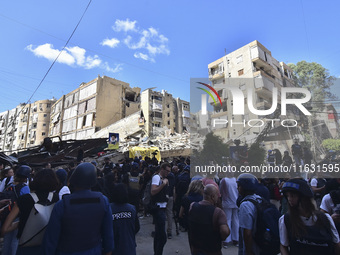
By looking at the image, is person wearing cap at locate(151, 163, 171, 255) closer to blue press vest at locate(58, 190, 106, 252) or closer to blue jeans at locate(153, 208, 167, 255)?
blue jeans at locate(153, 208, 167, 255)

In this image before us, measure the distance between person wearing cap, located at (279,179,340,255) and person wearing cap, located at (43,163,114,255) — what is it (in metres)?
1.73

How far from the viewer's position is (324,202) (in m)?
2.85

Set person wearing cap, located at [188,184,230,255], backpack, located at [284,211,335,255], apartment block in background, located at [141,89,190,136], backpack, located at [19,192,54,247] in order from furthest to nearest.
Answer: apartment block in background, located at [141,89,190,136] → person wearing cap, located at [188,184,230,255] → backpack, located at [19,192,54,247] → backpack, located at [284,211,335,255]

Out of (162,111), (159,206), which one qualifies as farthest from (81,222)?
(162,111)

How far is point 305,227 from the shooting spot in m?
1.75

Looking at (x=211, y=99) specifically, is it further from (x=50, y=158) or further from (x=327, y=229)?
(x=50, y=158)

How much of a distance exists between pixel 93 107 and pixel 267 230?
37.1 m

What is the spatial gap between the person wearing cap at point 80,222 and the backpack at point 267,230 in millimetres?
1634

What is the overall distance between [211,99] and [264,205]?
462 cm

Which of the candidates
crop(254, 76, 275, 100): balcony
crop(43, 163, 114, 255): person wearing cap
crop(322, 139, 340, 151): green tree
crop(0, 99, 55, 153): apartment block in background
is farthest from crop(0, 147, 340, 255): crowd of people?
crop(0, 99, 55, 153): apartment block in background

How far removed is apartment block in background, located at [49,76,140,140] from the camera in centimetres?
3594

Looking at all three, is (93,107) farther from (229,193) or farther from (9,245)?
(9,245)

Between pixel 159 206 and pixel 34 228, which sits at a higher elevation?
pixel 34 228

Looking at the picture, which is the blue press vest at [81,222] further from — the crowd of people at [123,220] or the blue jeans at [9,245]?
the blue jeans at [9,245]
